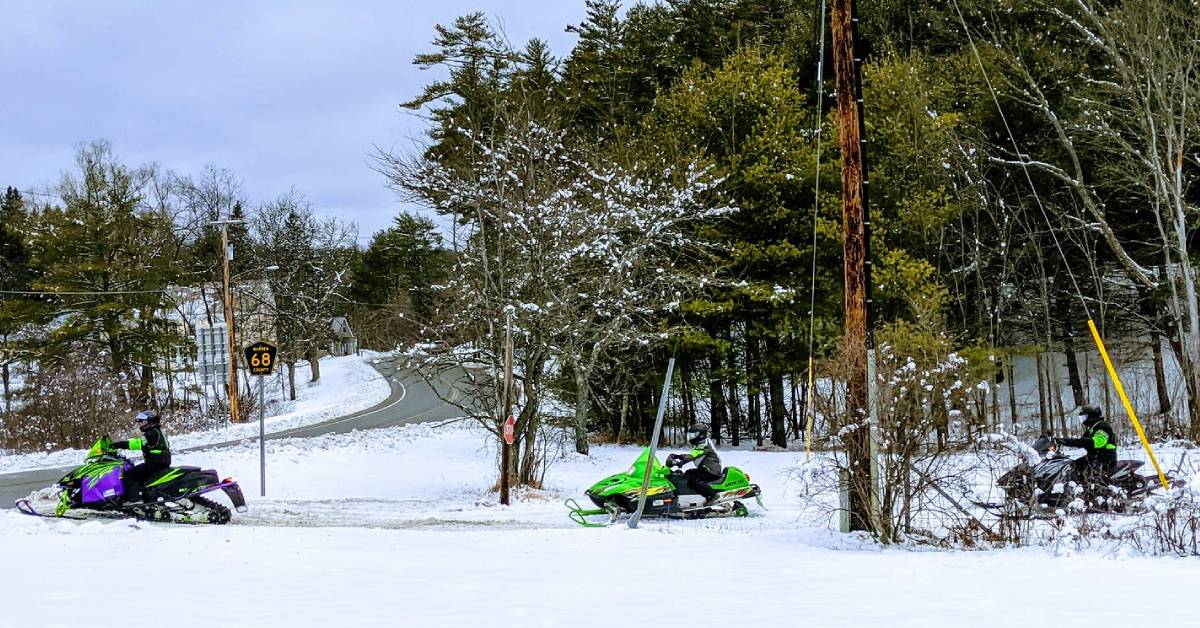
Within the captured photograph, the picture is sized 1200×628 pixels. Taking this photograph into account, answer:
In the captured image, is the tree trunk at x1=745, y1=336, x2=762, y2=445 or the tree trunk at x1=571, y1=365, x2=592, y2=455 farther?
the tree trunk at x1=745, y1=336, x2=762, y2=445

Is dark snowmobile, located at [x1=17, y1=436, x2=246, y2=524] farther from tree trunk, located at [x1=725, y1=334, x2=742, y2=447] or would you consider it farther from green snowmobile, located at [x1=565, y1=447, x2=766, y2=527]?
tree trunk, located at [x1=725, y1=334, x2=742, y2=447]

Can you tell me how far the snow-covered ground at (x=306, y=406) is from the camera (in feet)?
75.6

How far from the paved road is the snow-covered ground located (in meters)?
0.86

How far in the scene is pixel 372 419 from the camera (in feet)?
132

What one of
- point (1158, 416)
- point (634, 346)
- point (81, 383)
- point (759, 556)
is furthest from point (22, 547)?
point (1158, 416)

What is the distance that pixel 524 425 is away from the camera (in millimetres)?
19000

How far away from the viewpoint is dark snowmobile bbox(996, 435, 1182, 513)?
32.1 feet

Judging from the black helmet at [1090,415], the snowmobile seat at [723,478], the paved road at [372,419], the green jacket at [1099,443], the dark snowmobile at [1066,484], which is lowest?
the paved road at [372,419]

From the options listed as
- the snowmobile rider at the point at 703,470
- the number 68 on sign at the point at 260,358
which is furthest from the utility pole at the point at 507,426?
the number 68 on sign at the point at 260,358

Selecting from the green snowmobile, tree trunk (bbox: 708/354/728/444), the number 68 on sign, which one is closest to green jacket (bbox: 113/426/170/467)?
the number 68 on sign

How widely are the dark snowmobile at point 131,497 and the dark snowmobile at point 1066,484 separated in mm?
10519

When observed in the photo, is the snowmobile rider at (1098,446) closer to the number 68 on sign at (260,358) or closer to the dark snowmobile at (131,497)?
the dark snowmobile at (131,497)

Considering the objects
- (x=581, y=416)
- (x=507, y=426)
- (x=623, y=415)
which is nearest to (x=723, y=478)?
(x=507, y=426)

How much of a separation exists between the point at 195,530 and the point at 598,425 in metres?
20.7
